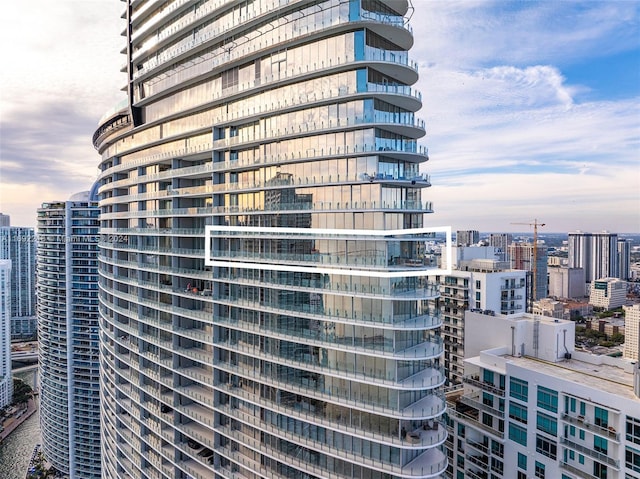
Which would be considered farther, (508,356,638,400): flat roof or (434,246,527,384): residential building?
(434,246,527,384): residential building

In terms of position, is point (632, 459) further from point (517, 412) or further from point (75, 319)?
point (75, 319)

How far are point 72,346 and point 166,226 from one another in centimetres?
3989

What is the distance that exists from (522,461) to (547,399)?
521 centimetres

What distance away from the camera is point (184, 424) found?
2995 centimetres

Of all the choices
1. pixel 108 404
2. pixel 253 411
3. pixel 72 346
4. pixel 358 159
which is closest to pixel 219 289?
pixel 253 411

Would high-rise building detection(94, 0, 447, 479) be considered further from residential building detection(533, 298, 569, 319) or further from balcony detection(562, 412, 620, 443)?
residential building detection(533, 298, 569, 319)

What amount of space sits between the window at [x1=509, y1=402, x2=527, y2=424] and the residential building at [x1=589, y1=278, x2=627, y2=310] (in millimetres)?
129905

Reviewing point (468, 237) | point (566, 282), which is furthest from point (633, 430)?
point (566, 282)

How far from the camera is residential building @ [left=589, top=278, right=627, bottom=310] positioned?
133125 mm

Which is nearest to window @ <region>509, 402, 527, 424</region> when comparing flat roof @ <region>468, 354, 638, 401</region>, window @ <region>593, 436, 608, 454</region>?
flat roof @ <region>468, 354, 638, 401</region>

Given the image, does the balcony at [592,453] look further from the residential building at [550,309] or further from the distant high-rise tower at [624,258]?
the distant high-rise tower at [624,258]

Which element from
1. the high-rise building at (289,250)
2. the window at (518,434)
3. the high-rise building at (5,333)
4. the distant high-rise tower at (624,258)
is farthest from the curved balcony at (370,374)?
the distant high-rise tower at (624,258)

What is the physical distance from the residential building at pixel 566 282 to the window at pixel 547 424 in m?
144

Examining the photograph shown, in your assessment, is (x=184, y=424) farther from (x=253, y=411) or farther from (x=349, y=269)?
(x=349, y=269)
